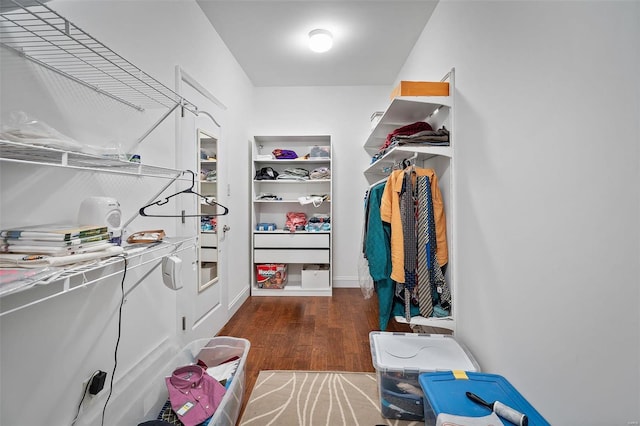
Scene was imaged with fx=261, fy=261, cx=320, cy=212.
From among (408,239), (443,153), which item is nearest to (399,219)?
(408,239)

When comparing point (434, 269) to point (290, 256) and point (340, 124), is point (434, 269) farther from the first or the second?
point (340, 124)

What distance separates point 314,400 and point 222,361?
66 centimetres

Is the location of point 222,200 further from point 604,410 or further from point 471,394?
point 604,410

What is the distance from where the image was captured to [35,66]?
34.4 inches

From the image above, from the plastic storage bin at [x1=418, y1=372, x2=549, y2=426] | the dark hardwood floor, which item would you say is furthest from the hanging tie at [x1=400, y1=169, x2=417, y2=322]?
the dark hardwood floor

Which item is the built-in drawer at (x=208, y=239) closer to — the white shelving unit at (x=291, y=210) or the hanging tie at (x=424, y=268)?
the white shelving unit at (x=291, y=210)

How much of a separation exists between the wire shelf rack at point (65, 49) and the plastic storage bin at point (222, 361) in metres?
1.41

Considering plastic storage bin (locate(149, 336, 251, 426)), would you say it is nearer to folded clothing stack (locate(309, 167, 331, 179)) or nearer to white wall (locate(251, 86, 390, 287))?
white wall (locate(251, 86, 390, 287))

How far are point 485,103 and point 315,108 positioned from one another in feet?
8.35

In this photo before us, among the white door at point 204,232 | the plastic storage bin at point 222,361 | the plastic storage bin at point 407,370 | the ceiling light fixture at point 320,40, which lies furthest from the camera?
the ceiling light fixture at point 320,40

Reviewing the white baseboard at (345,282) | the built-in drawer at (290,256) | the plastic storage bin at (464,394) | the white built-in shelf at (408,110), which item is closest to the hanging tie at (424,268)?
the plastic storage bin at (464,394)

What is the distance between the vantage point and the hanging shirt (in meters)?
1.69

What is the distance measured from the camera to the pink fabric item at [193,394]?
1.26m

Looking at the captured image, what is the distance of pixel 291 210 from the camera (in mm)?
3635
